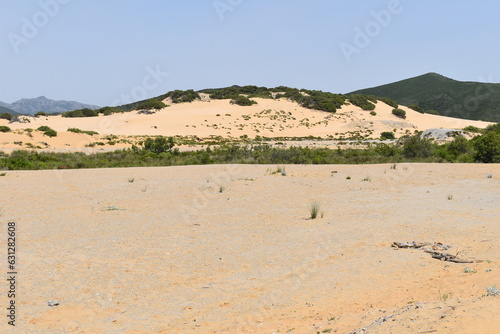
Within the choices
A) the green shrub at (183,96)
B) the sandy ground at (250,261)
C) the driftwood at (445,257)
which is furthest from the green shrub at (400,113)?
the driftwood at (445,257)

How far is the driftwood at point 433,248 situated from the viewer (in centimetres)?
657

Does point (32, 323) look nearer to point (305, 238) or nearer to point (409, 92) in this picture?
point (305, 238)

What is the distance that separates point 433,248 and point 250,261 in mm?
3073

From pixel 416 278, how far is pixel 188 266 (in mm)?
3322

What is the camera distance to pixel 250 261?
687 cm

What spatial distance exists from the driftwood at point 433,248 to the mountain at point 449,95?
107274 mm

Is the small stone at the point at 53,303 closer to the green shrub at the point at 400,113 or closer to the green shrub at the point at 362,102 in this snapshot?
the green shrub at the point at 400,113

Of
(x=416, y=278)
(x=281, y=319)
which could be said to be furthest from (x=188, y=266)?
(x=416, y=278)

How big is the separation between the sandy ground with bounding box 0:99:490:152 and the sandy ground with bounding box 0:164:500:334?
101 ft

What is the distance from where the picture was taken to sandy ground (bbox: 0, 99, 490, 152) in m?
54.4

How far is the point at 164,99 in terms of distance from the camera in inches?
3393

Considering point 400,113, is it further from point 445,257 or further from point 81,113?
point 445,257

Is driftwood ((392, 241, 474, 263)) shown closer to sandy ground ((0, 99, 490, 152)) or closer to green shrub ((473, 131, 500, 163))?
green shrub ((473, 131, 500, 163))

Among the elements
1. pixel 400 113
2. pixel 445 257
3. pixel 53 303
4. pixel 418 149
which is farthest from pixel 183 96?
pixel 53 303
